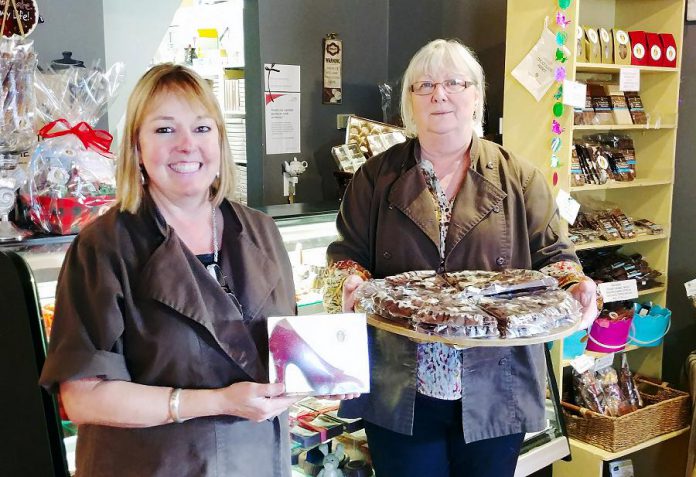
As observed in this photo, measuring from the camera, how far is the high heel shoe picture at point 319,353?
1314 millimetres

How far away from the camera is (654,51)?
3633mm

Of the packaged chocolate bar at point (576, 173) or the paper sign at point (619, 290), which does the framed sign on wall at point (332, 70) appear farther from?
the paper sign at point (619, 290)

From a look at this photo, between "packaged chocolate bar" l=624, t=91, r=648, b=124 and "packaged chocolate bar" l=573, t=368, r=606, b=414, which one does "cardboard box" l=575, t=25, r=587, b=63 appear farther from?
"packaged chocolate bar" l=573, t=368, r=606, b=414

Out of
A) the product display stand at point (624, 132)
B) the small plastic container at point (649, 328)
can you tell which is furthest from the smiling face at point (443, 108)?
the small plastic container at point (649, 328)

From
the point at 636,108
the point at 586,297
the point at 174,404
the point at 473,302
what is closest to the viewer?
the point at 174,404

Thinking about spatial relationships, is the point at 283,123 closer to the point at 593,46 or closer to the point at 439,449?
the point at 593,46

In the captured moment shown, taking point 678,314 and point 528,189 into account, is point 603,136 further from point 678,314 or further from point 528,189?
point 528,189

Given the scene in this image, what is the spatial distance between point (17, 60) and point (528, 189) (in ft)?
4.79

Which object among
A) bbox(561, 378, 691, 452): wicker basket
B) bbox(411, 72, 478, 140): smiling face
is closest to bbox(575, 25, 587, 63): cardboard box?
bbox(561, 378, 691, 452): wicker basket

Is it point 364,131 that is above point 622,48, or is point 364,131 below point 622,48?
below

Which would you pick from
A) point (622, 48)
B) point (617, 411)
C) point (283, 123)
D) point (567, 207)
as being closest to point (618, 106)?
point (622, 48)

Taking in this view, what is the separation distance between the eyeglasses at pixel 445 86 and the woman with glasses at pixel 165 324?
63 centimetres

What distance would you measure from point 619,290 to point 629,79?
106 centimetres

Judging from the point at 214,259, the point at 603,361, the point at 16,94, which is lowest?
the point at 603,361
